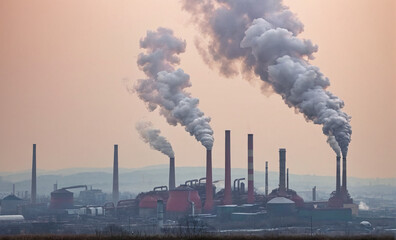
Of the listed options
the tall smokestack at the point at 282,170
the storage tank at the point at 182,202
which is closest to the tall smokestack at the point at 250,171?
the tall smokestack at the point at 282,170

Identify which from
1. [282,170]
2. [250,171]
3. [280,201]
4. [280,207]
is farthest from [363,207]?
[280,207]

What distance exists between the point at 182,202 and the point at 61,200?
29306 millimetres

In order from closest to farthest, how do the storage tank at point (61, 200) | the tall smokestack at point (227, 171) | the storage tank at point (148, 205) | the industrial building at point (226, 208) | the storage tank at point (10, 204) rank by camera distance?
the industrial building at point (226, 208) → the tall smokestack at point (227, 171) → the storage tank at point (148, 205) → the storage tank at point (61, 200) → the storage tank at point (10, 204)

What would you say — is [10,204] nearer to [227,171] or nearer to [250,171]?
[227,171]

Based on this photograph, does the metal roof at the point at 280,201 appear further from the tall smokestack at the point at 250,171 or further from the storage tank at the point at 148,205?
the storage tank at the point at 148,205

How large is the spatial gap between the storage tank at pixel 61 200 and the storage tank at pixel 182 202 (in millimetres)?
26855

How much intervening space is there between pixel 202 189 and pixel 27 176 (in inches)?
3519

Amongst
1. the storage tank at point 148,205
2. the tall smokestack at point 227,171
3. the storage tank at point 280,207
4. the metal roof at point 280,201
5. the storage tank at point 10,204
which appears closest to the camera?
the storage tank at point 280,207

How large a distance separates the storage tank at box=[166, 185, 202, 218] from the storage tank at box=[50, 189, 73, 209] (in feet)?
88.1

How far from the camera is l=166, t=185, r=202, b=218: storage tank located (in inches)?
3856

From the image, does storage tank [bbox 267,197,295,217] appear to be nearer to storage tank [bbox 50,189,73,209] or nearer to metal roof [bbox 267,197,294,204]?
metal roof [bbox 267,197,294,204]

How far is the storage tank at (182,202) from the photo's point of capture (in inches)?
3856

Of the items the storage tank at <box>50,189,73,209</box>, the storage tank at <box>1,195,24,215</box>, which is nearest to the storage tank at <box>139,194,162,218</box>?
the storage tank at <box>50,189,73,209</box>

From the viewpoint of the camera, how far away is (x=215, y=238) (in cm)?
4206
